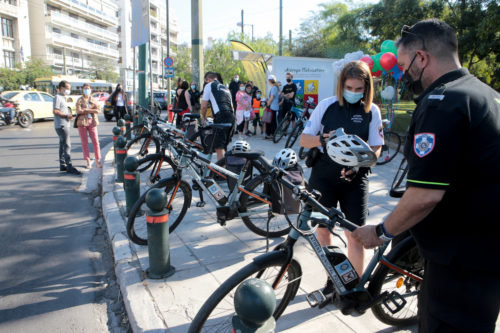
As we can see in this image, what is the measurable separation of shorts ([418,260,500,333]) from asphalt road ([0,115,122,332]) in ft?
8.29

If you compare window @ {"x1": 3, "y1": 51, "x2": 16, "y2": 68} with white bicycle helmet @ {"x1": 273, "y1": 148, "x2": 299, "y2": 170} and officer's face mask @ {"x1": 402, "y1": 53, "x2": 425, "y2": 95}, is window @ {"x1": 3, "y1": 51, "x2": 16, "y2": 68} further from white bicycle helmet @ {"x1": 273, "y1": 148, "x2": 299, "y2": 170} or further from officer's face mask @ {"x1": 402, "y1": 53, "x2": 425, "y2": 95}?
officer's face mask @ {"x1": 402, "y1": 53, "x2": 425, "y2": 95}

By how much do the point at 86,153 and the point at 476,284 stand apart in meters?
8.23

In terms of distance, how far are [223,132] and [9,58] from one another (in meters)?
45.8

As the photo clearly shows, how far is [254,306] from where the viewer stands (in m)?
1.45

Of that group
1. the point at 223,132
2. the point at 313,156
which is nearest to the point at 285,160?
the point at 313,156

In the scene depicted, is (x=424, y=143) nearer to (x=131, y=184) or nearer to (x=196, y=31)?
(x=131, y=184)

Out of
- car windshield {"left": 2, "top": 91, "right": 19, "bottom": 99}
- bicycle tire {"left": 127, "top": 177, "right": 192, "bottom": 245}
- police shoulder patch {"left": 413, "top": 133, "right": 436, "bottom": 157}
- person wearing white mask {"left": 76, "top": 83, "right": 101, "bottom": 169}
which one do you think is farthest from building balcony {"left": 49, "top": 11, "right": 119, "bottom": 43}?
police shoulder patch {"left": 413, "top": 133, "right": 436, "bottom": 157}

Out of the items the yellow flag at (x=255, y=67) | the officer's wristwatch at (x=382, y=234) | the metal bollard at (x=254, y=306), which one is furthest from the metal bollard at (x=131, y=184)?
the yellow flag at (x=255, y=67)

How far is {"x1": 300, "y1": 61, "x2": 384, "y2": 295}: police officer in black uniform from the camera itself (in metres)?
2.73

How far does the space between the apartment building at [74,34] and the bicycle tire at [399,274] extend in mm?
53172

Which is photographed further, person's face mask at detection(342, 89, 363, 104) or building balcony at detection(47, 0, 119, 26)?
building balcony at detection(47, 0, 119, 26)

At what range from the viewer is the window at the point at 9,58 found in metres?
40.5

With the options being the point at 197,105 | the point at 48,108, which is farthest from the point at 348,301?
the point at 48,108

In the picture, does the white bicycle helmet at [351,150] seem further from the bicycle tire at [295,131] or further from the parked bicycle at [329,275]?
the bicycle tire at [295,131]
